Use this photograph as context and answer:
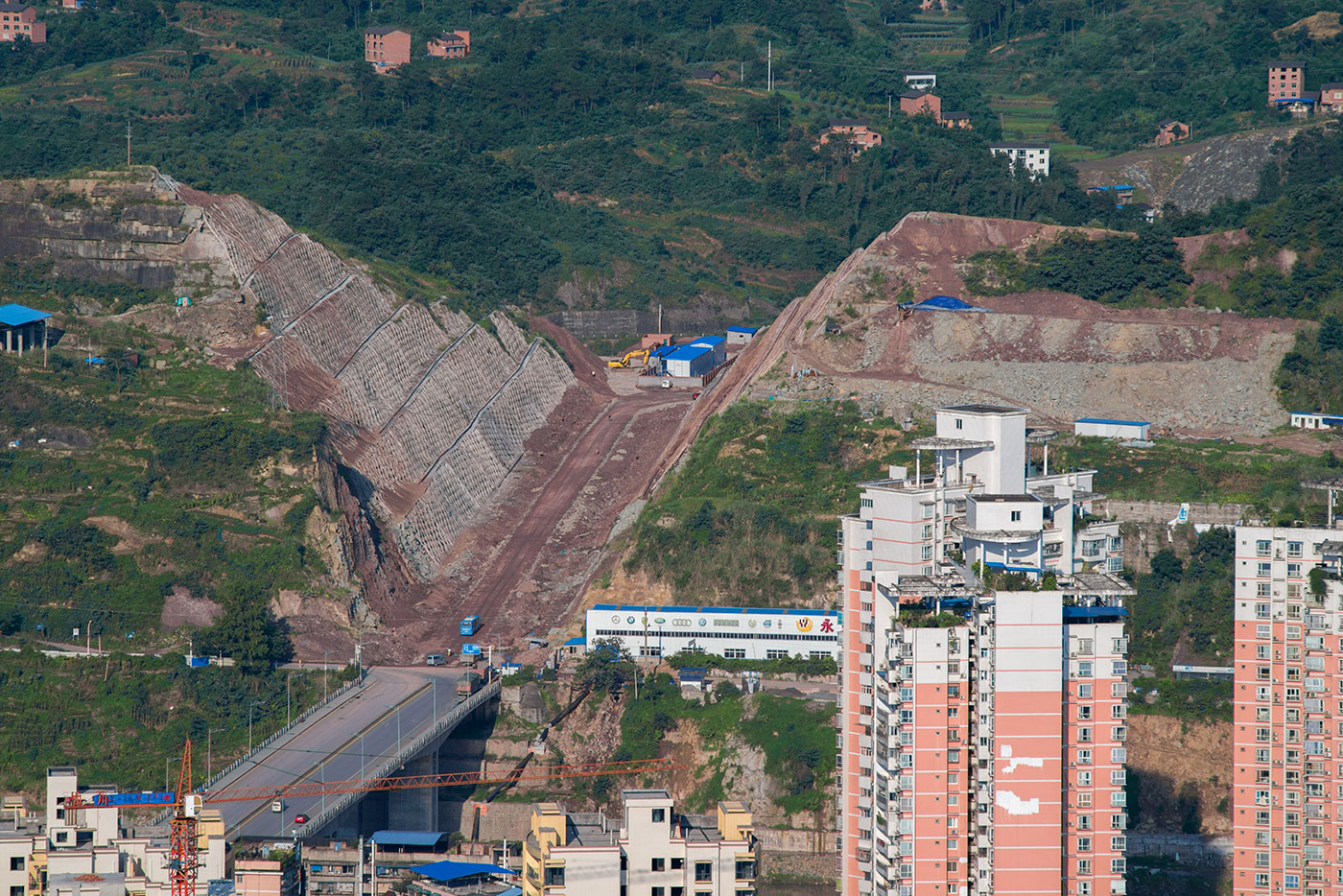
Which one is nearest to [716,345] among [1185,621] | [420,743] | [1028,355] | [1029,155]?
[1028,355]

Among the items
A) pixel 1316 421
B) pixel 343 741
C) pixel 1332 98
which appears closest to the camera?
A: pixel 343 741

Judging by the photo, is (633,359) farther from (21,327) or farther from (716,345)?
(21,327)

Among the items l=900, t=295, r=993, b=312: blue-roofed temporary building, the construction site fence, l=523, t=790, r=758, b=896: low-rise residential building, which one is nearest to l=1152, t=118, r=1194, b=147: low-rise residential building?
l=900, t=295, r=993, b=312: blue-roofed temporary building

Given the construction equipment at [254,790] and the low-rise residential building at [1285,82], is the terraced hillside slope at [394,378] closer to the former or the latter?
the construction equipment at [254,790]

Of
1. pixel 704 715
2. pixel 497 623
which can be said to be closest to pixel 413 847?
pixel 704 715

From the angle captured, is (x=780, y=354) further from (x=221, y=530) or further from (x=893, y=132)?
(x=893, y=132)

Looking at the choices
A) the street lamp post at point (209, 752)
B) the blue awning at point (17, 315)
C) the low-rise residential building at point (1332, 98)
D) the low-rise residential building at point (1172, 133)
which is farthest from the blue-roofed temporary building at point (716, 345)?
the street lamp post at point (209, 752)

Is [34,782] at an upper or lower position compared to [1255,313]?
lower
